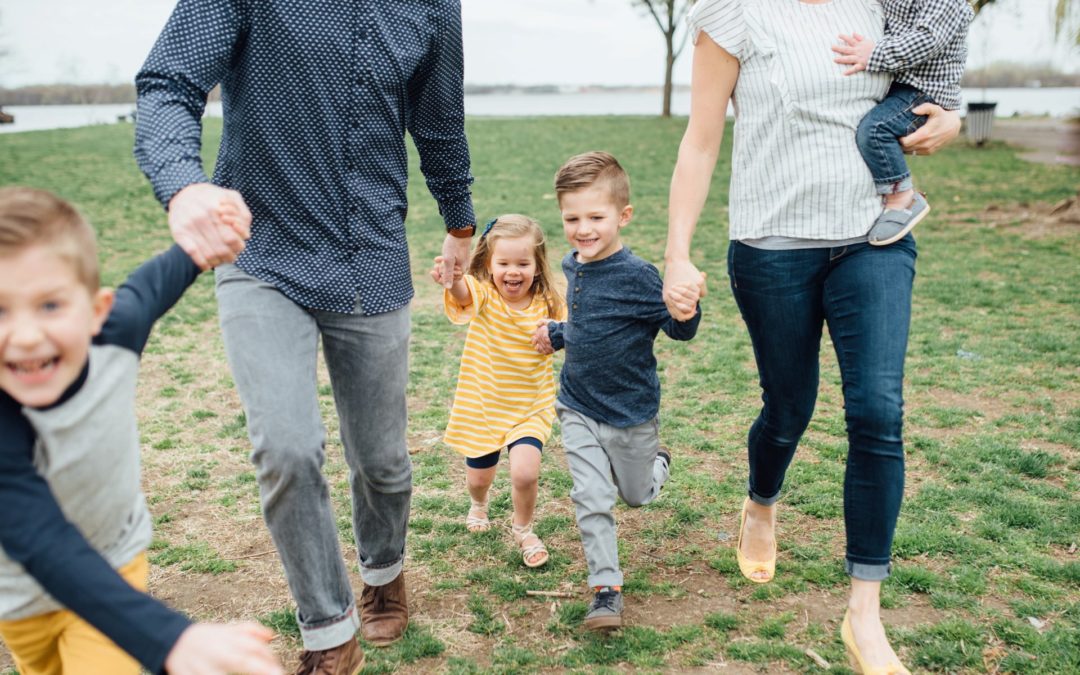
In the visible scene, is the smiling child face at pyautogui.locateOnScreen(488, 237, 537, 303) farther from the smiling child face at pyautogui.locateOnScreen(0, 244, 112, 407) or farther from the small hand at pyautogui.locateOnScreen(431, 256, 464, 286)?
the smiling child face at pyautogui.locateOnScreen(0, 244, 112, 407)

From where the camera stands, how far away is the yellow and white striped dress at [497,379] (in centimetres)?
378

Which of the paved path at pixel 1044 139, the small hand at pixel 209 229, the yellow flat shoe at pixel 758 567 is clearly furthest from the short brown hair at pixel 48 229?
the paved path at pixel 1044 139

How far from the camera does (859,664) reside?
2.86m

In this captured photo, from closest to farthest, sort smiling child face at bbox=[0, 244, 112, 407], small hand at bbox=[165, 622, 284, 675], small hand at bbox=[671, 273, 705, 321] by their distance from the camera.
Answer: small hand at bbox=[165, 622, 284, 675] < smiling child face at bbox=[0, 244, 112, 407] < small hand at bbox=[671, 273, 705, 321]

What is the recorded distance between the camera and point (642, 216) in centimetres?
1304

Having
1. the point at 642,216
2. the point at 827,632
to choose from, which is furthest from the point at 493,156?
the point at 827,632

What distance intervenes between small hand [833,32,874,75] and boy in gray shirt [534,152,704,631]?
828mm

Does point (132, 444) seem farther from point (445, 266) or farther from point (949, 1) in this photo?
point (949, 1)

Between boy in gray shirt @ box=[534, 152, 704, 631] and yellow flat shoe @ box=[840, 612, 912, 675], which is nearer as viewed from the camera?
yellow flat shoe @ box=[840, 612, 912, 675]

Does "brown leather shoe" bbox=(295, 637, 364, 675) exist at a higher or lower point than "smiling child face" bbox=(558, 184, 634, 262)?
lower

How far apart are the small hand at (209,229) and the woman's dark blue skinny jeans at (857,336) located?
1.70 meters

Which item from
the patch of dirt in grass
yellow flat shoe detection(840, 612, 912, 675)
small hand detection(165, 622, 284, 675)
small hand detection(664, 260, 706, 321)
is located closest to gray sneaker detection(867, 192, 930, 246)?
small hand detection(664, 260, 706, 321)

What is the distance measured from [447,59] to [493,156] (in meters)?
18.7

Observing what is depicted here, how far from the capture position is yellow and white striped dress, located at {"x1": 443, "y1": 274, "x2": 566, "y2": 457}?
149 inches
